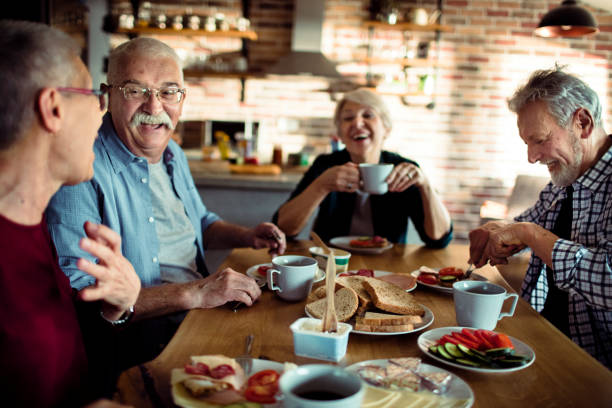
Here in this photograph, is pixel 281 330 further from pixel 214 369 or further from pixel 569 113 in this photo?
pixel 569 113

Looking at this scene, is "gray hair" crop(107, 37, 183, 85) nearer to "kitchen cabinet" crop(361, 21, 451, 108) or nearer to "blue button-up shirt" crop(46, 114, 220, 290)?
"blue button-up shirt" crop(46, 114, 220, 290)

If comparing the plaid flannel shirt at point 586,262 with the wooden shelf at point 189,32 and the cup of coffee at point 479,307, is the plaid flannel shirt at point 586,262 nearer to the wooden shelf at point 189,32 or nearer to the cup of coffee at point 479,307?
the cup of coffee at point 479,307

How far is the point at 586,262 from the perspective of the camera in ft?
4.12

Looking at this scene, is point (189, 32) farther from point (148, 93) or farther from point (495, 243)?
point (495, 243)

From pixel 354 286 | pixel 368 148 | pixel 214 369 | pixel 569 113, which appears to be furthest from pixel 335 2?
pixel 214 369

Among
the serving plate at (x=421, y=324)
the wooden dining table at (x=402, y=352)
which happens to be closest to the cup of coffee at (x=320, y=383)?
the wooden dining table at (x=402, y=352)

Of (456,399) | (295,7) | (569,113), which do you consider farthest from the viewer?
(295,7)

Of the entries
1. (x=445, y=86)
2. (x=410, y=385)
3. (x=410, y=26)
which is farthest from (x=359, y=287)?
(x=445, y=86)

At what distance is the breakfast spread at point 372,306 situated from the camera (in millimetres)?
1062

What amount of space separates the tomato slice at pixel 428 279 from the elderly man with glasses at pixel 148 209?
1.57 ft

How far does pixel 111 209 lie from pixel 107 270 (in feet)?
2.01

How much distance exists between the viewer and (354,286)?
1268 millimetres

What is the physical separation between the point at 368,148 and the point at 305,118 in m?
3.01

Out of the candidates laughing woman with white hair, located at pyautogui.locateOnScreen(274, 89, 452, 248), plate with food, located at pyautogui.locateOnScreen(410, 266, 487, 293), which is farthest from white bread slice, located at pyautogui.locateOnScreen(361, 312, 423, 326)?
laughing woman with white hair, located at pyautogui.locateOnScreen(274, 89, 452, 248)
